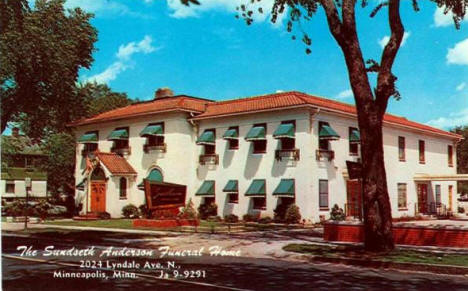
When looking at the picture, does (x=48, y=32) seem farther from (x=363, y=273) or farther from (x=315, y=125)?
(x=363, y=273)

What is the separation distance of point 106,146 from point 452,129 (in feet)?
190

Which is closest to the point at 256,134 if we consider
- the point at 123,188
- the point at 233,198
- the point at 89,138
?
the point at 233,198

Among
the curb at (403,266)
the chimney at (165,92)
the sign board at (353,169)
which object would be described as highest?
the chimney at (165,92)

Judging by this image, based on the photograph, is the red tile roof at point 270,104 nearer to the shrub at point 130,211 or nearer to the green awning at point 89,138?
the shrub at point 130,211


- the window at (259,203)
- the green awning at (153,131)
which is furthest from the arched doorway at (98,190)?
the window at (259,203)

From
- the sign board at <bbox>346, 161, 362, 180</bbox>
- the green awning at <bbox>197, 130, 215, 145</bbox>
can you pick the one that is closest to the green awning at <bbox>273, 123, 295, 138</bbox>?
the green awning at <bbox>197, 130, 215, 145</bbox>

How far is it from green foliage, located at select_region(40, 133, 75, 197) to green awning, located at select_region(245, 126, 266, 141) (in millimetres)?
24936

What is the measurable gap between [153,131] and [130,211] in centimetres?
572

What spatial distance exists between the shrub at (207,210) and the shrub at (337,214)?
7584 millimetres

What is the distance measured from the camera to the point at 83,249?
17688 mm

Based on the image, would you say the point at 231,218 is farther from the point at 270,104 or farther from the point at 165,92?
the point at 165,92

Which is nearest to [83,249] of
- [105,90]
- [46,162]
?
[46,162]

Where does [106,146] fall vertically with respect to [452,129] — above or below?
below

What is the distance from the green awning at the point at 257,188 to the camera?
3053cm
